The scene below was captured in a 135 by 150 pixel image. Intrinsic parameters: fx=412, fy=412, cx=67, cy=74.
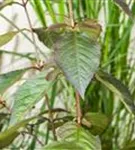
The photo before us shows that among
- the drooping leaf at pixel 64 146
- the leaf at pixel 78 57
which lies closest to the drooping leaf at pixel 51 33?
the leaf at pixel 78 57

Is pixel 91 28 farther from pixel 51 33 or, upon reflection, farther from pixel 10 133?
pixel 10 133

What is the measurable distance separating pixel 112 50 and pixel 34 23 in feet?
1.51

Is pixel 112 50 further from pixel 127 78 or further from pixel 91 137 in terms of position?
pixel 91 137

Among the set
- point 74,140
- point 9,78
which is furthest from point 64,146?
point 9,78

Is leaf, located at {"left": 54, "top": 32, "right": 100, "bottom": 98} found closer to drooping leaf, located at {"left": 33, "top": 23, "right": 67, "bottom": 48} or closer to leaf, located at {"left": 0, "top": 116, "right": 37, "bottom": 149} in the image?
drooping leaf, located at {"left": 33, "top": 23, "right": 67, "bottom": 48}

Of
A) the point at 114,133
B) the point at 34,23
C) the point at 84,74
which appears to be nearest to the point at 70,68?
the point at 84,74

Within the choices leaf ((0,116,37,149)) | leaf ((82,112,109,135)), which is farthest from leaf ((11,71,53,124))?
leaf ((82,112,109,135))

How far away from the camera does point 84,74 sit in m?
0.48

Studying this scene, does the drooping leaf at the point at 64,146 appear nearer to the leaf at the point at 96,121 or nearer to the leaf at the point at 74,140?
the leaf at the point at 74,140

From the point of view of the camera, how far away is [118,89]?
0.57 m

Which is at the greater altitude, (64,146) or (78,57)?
(78,57)

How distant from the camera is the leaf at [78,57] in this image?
48 centimetres

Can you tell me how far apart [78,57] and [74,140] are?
0.39ft

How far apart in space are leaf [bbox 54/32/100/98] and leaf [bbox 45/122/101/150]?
9 centimetres
